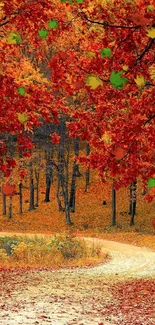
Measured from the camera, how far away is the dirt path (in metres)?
9.54

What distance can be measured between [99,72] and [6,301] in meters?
5.13

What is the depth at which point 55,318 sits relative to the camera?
9.44 metres

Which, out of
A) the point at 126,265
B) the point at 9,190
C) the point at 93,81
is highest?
the point at 93,81

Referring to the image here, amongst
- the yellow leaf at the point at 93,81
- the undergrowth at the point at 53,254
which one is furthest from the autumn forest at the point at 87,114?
the undergrowth at the point at 53,254

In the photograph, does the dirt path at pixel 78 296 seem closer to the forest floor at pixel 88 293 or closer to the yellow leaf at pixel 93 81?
the forest floor at pixel 88 293

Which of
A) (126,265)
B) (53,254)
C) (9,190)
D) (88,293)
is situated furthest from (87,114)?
(53,254)

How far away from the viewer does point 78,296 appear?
477 inches

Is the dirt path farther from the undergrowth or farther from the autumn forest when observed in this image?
the undergrowth

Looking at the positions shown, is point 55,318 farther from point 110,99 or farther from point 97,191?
point 97,191

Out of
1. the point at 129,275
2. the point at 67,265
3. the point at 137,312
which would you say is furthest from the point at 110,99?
the point at 67,265

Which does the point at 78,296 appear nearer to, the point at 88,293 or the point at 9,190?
the point at 88,293

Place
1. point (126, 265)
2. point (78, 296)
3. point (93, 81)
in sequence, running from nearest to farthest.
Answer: point (93, 81) < point (78, 296) < point (126, 265)

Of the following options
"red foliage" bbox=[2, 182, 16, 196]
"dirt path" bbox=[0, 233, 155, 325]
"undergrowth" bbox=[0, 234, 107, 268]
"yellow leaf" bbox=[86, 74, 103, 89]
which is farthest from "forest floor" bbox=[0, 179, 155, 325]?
"yellow leaf" bbox=[86, 74, 103, 89]

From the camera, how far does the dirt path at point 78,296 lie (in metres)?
9.54
